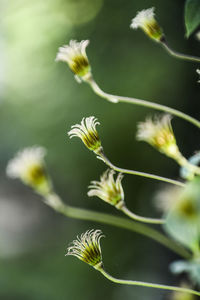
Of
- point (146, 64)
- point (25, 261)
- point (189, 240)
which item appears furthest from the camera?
point (25, 261)

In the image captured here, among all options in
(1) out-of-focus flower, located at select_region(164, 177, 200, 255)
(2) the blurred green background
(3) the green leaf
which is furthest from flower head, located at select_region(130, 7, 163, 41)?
(2) the blurred green background

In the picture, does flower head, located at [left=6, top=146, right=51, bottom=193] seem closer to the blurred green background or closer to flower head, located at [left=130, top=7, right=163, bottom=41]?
flower head, located at [left=130, top=7, right=163, bottom=41]

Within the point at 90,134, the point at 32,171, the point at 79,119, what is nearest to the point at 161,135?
the point at 90,134

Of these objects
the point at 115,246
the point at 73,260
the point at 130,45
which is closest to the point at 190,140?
the point at 130,45

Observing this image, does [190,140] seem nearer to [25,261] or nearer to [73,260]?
[73,260]

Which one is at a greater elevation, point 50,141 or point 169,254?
point 50,141

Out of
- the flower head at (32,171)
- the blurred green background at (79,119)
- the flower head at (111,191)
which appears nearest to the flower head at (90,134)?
the flower head at (111,191)
